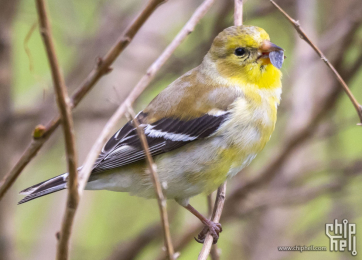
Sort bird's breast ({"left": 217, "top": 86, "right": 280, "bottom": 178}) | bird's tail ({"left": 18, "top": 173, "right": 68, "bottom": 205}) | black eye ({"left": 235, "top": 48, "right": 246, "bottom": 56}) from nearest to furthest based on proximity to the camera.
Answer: bird's tail ({"left": 18, "top": 173, "right": 68, "bottom": 205})
bird's breast ({"left": 217, "top": 86, "right": 280, "bottom": 178})
black eye ({"left": 235, "top": 48, "right": 246, "bottom": 56})

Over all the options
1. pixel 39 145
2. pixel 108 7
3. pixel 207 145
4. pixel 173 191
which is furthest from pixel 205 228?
pixel 108 7

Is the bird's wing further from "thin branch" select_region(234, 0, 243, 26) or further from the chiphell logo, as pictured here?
the chiphell logo

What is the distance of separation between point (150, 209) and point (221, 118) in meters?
1.89

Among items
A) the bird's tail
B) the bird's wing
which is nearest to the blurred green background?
the bird's wing

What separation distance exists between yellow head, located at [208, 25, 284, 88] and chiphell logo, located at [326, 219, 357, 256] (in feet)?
4.59

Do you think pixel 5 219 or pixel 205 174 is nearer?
pixel 205 174

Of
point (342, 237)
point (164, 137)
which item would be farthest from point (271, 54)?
point (342, 237)

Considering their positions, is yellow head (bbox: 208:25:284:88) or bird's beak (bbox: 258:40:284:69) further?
yellow head (bbox: 208:25:284:88)

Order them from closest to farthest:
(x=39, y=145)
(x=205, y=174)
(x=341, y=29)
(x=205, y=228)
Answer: (x=39, y=145)
(x=205, y=174)
(x=205, y=228)
(x=341, y=29)

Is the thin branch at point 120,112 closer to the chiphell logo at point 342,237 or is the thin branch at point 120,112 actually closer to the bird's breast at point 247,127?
the bird's breast at point 247,127

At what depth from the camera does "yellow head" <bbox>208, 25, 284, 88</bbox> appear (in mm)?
2920

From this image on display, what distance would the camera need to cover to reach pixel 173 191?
2996 mm

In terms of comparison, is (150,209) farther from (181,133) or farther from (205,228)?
(181,133)

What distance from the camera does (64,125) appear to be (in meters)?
1.27
